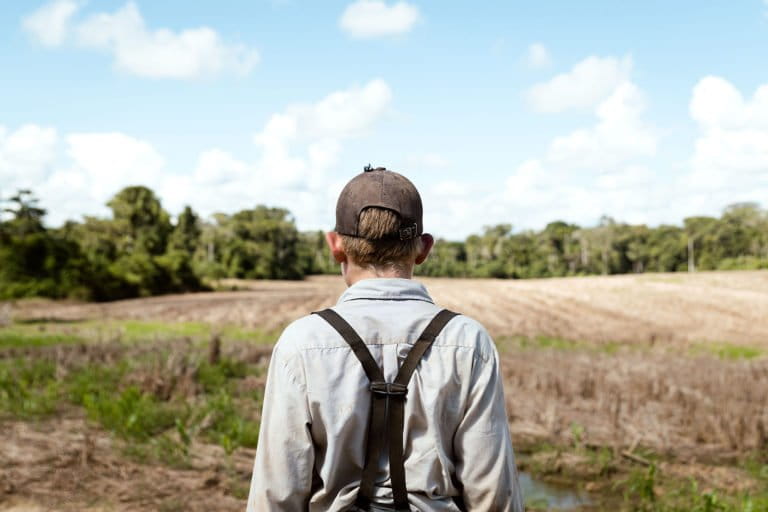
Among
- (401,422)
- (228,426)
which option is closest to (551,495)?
(228,426)

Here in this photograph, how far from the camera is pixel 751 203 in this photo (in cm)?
9131

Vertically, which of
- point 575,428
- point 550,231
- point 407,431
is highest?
point 550,231

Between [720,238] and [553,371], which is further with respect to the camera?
[720,238]

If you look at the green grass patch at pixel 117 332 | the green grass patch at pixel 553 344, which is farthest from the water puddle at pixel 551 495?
the green grass patch at pixel 117 332

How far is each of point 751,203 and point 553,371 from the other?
303 ft

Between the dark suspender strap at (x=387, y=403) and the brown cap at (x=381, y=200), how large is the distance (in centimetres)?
27

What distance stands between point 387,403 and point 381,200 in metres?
0.54

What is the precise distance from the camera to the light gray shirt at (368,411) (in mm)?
1814

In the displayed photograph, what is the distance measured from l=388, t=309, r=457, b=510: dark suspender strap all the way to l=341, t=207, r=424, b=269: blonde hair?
0.78 feet

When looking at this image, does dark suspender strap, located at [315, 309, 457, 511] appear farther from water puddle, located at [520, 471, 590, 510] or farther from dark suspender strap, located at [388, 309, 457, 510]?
water puddle, located at [520, 471, 590, 510]

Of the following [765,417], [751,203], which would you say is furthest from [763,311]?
[751,203]

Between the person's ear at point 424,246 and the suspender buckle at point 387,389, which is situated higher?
the person's ear at point 424,246

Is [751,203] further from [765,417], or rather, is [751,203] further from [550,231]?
[765,417]

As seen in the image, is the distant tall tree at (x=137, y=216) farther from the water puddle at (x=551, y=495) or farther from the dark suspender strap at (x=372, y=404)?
the dark suspender strap at (x=372, y=404)
